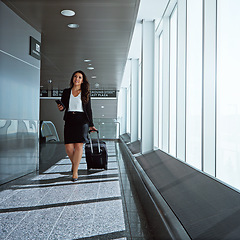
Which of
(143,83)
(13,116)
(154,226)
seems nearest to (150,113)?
(143,83)

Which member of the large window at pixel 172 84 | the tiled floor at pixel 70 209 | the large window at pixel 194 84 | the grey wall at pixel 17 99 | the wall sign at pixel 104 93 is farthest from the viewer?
the wall sign at pixel 104 93

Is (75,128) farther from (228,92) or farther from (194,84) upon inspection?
(228,92)

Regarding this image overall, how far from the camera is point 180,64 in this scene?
12.7 ft

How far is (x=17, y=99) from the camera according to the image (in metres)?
4.41

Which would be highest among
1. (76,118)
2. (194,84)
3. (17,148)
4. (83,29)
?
(83,29)

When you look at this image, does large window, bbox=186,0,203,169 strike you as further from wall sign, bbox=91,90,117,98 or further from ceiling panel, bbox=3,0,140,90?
wall sign, bbox=91,90,117,98

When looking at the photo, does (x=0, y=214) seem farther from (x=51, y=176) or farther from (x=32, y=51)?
(x=32, y=51)

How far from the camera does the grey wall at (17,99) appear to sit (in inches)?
159

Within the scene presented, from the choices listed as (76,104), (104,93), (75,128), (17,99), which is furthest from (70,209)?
(104,93)

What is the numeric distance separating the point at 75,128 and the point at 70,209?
172 cm

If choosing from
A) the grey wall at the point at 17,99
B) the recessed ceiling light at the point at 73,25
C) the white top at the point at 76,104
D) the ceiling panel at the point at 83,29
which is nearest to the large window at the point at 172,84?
the ceiling panel at the point at 83,29

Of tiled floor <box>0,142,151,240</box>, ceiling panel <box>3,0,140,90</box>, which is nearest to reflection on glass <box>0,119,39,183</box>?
tiled floor <box>0,142,151,240</box>

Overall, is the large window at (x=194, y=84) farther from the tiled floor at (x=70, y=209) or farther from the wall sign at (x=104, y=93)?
the wall sign at (x=104, y=93)

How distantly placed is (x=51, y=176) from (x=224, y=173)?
10.4 feet
